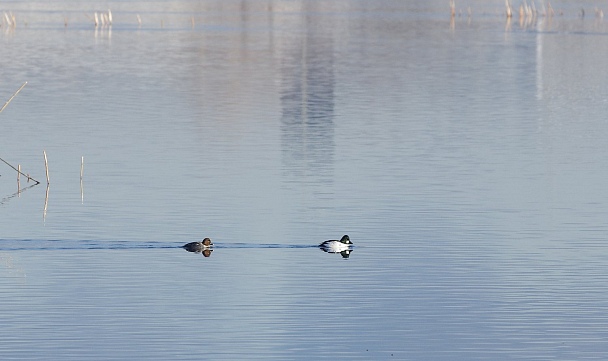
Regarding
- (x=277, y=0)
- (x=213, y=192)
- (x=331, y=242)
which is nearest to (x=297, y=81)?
(x=213, y=192)

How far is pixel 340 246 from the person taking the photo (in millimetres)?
23531

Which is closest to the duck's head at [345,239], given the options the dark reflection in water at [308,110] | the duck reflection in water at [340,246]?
the duck reflection in water at [340,246]

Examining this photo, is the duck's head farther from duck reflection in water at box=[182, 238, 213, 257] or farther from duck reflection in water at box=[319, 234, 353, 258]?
duck reflection in water at box=[182, 238, 213, 257]

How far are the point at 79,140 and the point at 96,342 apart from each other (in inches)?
821

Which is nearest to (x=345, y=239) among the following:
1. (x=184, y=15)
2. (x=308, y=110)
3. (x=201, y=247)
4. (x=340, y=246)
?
(x=340, y=246)

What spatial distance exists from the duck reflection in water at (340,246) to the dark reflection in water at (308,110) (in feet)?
26.8

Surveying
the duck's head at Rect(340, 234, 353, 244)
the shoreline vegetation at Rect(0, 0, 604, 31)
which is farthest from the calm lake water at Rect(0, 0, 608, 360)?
the shoreline vegetation at Rect(0, 0, 604, 31)

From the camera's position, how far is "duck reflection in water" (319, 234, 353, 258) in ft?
77.0

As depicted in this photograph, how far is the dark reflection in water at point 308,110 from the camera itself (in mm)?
34500

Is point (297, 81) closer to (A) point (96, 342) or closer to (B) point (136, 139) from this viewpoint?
(B) point (136, 139)

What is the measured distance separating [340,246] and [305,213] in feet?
13.5

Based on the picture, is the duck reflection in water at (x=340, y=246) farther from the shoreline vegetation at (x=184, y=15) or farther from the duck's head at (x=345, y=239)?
the shoreline vegetation at (x=184, y=15)

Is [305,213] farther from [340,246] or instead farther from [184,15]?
[184,15]

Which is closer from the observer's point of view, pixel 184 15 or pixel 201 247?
pixel 201 247
